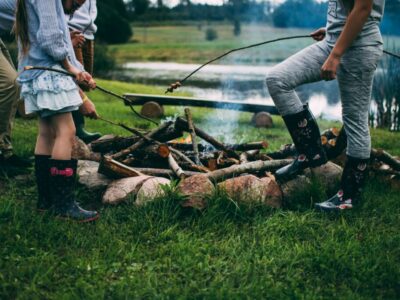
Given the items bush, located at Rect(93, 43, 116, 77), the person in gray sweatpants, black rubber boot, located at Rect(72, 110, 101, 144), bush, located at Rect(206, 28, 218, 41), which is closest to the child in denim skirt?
the person in gray sweatpants

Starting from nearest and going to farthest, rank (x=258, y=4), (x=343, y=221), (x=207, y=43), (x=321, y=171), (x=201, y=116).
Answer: (x=343, y=221)
(x=321, y=171)
(x=201, y=116)
(x=258, y=4)
(x=207, y=43)

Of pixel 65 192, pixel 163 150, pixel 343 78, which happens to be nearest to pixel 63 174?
pixel 65 192

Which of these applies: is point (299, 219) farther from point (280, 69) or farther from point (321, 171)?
point (280, 69)

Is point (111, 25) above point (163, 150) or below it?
above

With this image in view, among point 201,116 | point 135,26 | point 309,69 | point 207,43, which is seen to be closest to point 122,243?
point 309,69

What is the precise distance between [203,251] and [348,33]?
6.02ft

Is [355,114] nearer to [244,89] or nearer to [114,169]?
[114,169]

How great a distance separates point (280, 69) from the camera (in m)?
3.73

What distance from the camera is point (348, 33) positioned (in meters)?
3.38

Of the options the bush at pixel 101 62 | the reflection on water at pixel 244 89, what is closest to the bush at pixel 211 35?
the reflection on water at pixel 244 89

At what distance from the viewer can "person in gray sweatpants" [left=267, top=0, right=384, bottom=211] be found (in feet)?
11.3

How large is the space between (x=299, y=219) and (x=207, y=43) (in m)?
43.7

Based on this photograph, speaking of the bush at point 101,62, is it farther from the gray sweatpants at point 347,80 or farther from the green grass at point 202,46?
the gray sweatpants at point 347,80

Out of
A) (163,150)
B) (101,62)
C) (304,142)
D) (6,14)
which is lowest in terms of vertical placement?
(101,62)
